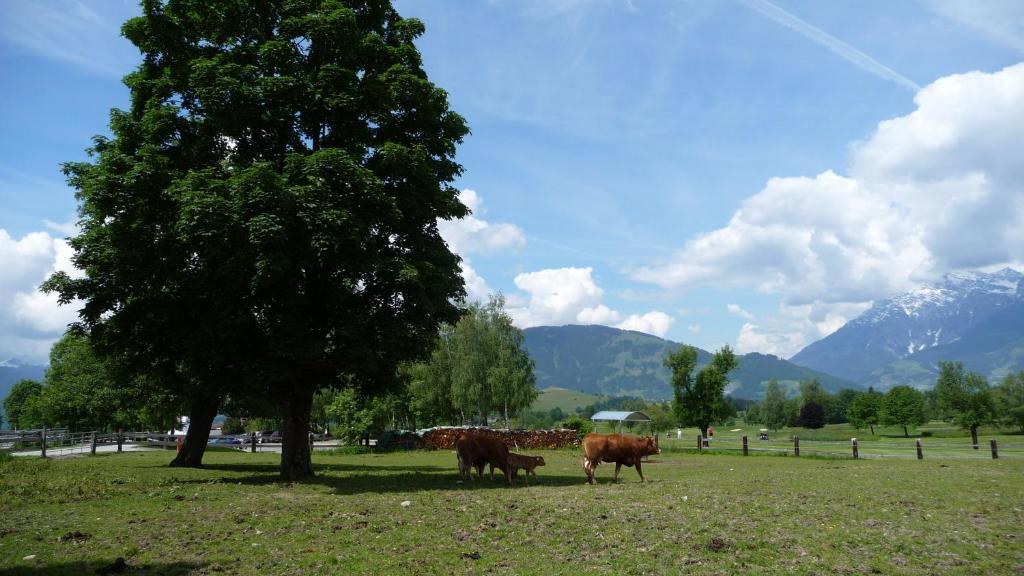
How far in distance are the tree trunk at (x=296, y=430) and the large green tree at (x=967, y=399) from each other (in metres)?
82.1

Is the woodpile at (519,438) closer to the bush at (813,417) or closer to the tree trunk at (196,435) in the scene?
the tree trunk at (196,435)

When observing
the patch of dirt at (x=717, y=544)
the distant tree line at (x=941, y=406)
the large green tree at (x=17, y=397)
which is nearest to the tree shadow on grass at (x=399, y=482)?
the patch of dirt at (x=717, y=544)

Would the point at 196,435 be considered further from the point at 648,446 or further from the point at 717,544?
the point at 717,544

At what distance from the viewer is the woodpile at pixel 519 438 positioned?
160 feet

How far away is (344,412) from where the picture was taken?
48.8 metres

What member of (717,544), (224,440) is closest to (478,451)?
(717,544)

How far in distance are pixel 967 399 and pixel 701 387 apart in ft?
144

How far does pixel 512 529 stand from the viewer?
11508mm

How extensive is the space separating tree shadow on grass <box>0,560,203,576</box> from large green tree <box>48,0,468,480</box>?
29.7ft

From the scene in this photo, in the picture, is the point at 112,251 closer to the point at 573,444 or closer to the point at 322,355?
the point at 322,355

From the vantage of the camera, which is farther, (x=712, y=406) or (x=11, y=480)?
(x=712, y=406)

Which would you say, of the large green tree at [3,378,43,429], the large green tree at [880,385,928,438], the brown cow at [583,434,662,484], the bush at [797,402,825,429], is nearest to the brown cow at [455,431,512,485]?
the brown cow at [583,434,662,484]

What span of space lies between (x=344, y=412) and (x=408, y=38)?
112ft

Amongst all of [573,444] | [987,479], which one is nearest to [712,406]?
[573,444]
